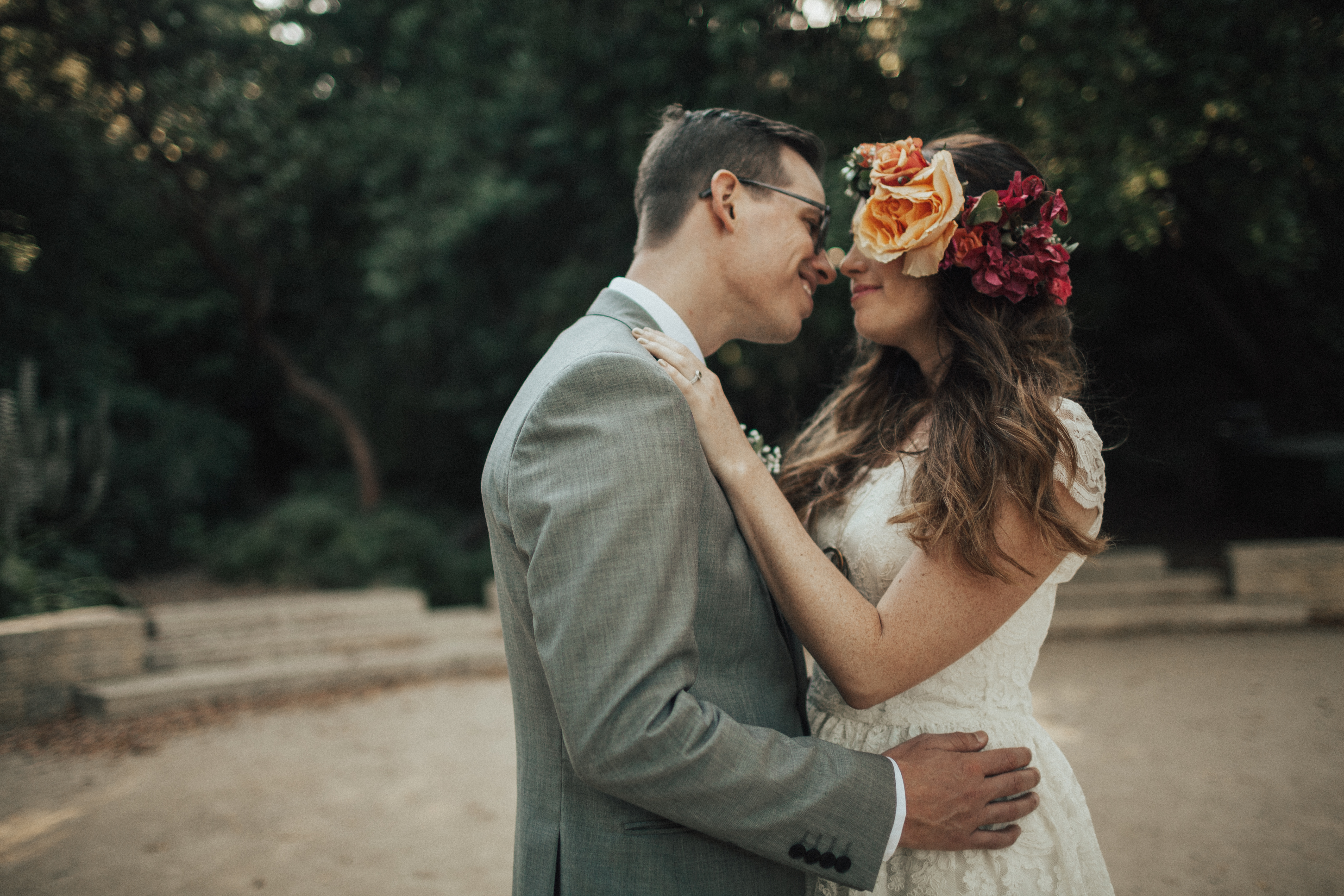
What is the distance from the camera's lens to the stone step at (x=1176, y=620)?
7.96 m

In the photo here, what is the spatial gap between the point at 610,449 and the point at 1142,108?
22.3ft

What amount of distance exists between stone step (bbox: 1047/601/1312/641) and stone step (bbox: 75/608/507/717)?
218 inches

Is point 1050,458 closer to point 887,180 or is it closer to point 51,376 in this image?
point 887,180

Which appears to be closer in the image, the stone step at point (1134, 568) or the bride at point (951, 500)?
the bride at point (951, 500)

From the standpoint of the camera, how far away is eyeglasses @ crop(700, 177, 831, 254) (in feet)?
6.30

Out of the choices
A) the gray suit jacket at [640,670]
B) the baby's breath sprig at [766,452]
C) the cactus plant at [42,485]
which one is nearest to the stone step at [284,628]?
the cactus plant at [42,485]

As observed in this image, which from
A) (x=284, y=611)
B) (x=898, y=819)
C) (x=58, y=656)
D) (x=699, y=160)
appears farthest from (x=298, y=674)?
(x=898, y=819)

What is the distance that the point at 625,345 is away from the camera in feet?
5.07

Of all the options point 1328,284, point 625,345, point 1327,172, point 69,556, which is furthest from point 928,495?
point 1328,284

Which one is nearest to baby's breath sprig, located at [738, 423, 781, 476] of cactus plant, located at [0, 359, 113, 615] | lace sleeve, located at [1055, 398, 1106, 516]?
lace sleeve, located at [1055, 398, 1106, 516]

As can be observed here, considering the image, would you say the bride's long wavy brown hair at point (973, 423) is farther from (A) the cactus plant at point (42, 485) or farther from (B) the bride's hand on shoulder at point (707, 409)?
(A) the cactus plant at point (42, 485)

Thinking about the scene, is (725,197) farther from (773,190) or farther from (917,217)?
(917,217)

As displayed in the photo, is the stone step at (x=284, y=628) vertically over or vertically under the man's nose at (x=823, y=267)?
under

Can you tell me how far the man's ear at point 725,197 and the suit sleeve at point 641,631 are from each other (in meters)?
0.58
